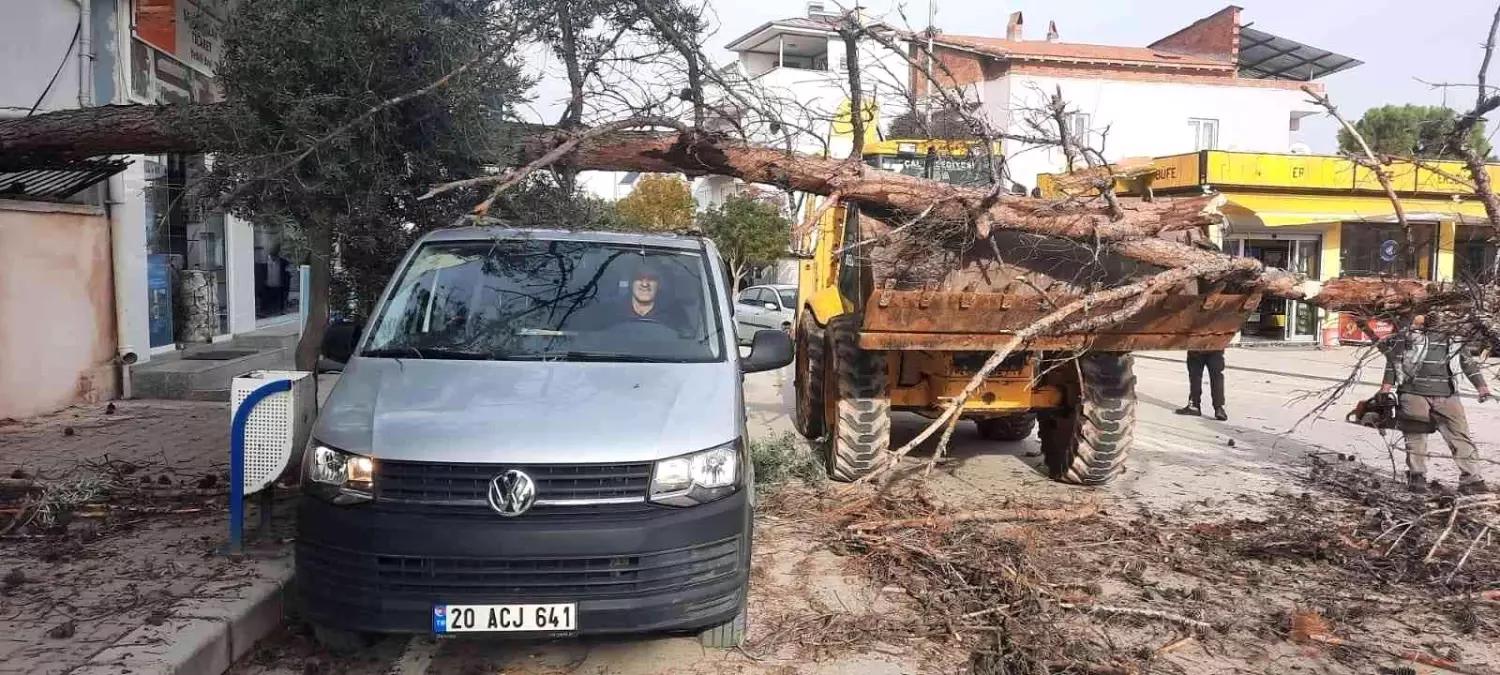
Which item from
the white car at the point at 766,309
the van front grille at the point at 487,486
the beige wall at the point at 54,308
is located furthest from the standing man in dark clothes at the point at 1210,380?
the beige wall at the point at 54,308

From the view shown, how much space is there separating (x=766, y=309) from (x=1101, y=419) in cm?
1280

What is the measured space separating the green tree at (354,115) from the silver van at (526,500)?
6.94 feet

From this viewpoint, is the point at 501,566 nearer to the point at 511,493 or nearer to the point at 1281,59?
the point at 511,493

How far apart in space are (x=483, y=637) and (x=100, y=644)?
1666 millimetres

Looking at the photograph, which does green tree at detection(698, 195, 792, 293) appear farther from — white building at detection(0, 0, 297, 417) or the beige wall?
the beige wall

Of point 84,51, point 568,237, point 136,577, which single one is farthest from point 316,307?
point 84,51

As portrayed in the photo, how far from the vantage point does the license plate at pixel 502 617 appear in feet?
11.5

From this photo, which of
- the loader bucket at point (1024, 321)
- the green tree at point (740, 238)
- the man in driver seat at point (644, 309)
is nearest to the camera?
the man in driver seat at point (644, 309)

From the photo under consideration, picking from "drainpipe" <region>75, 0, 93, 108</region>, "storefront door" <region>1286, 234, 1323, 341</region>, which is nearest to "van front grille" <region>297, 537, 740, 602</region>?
"drainpipe" <region>75, 0, 93, 108</region>

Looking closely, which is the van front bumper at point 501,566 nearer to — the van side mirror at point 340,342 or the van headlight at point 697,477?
the van headlight at point 697,477

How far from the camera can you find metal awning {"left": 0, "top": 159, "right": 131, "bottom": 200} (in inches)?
350

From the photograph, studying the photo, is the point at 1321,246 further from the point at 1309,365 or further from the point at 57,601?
the point at 57,601

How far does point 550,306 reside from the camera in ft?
15.7

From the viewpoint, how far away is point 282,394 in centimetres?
506
